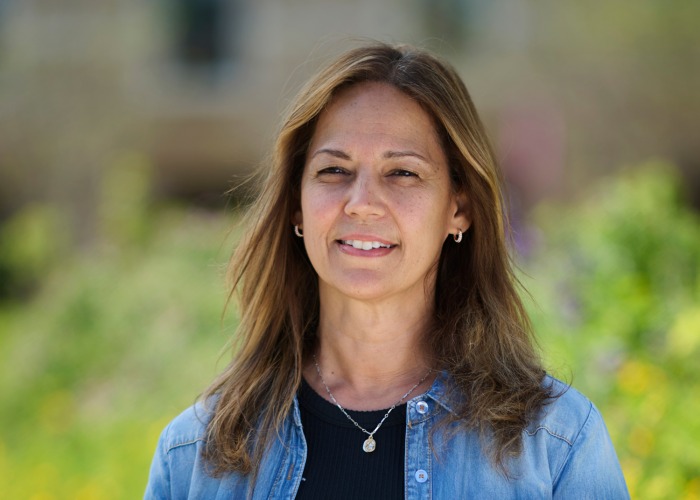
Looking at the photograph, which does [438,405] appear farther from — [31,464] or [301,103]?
[31,464]

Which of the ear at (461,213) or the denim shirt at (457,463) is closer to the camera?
the denim shirt at (457,463)

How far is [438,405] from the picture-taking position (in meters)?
2.26

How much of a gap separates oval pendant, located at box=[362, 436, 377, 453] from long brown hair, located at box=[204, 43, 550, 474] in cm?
22

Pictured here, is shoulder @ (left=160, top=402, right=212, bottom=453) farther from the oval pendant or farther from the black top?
the oval pendant

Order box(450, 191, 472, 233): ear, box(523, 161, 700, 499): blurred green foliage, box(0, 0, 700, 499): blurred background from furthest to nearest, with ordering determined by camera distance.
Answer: box(0, 0, 700, 499): blurred background → box(523, 161, 700, 499): blurred green foliage → box(450, 191, 472, 233): ear

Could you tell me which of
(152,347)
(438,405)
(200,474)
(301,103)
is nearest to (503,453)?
(438,405)

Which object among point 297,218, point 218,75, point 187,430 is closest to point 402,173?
point 297,218

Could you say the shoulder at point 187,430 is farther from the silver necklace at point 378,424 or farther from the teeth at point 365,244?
the teeth at point 365,244

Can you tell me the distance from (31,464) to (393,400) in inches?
156

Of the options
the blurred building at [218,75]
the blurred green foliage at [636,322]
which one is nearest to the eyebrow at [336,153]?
the blurred green foliage at [636,322]

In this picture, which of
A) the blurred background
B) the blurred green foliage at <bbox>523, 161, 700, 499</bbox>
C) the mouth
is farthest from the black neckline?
the blurred background

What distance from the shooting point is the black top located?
217 cm

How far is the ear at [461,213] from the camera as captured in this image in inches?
95.6

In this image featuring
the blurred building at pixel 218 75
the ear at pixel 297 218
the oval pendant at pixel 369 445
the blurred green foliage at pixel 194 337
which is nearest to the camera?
the oval pendant at pixel 369 445
